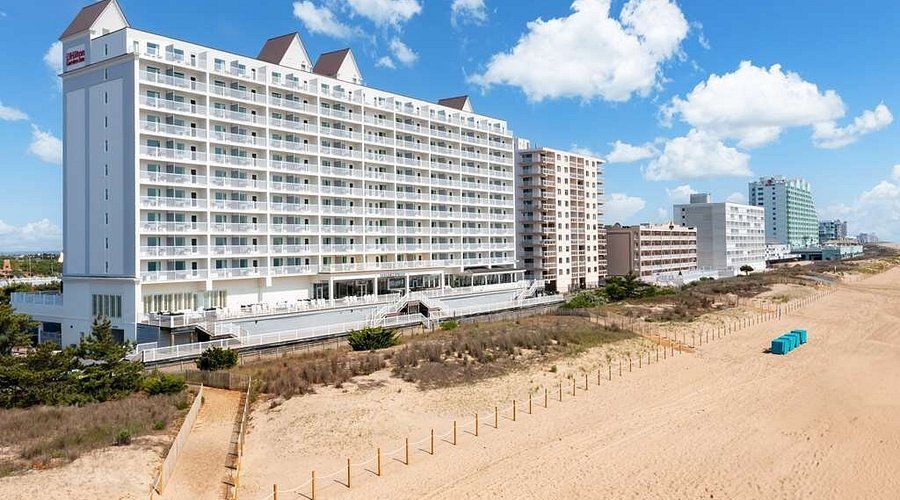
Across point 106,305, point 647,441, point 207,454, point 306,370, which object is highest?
point 106,305

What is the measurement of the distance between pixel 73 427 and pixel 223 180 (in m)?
30.4

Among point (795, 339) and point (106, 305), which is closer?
point (795, 339)

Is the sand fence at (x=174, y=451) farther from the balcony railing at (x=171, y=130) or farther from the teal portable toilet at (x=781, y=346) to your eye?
the teal portable toilet at (x=781, y=346)

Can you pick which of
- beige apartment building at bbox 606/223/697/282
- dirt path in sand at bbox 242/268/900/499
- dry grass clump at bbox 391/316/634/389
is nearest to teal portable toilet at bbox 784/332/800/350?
dirt path in sand at bbox 242/268/900/499

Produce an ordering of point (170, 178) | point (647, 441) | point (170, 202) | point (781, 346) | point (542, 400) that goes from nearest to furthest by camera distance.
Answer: point (647, 441) < point (542, 400) < point (781, 346) < point (170, 178) < point (170, 202)

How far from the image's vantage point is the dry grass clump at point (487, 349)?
34.9 metres

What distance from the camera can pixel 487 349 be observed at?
4122cm

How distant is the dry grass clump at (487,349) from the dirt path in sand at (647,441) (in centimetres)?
207

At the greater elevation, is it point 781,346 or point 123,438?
point 123,438

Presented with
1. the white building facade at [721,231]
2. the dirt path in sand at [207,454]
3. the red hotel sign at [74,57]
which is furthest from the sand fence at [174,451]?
the white building facade at [721,231]

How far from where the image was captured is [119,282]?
46000 mm

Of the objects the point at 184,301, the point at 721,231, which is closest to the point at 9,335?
the point at 184,301

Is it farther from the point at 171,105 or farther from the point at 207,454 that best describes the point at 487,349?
the point at 171,105

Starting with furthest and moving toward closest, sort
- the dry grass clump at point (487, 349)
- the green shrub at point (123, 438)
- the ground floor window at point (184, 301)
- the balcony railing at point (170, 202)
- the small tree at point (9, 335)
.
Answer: the ground floor window at point (184, 301), the balcony railing at point (170, 202), the dry grass clump at point (487, 349), the small tree at point (9, 335), the green shrub at point (123, 438)
